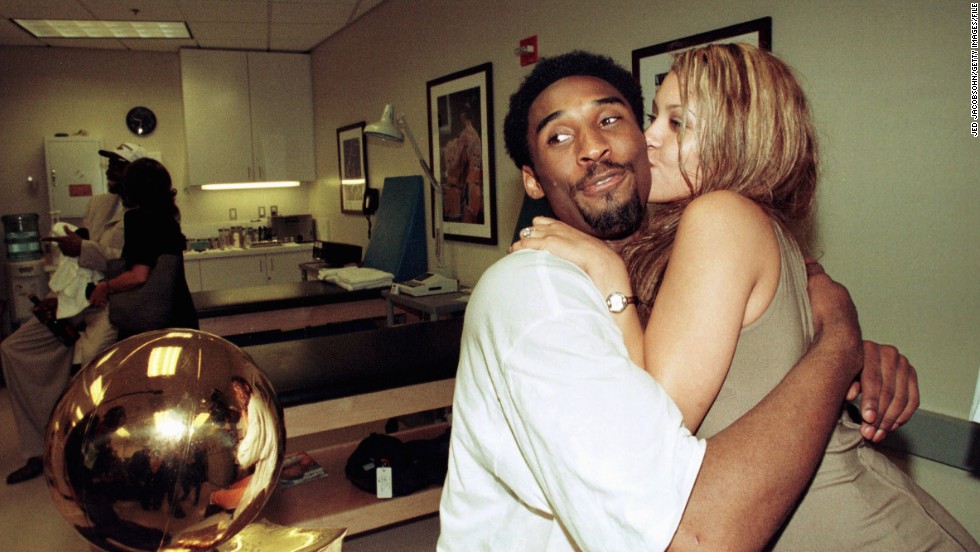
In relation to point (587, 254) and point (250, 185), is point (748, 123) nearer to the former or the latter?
point (587, 254)

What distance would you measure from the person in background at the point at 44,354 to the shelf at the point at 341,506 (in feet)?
5.44

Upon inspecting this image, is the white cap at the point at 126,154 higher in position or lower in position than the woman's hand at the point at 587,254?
higher

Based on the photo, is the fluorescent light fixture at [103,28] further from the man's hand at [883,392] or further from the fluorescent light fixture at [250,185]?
the man's hand at [883,392]

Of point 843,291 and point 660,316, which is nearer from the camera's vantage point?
point 660,316

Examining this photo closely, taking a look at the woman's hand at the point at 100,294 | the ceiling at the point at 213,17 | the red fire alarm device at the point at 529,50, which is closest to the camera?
the woman's hand at the point at 100,294

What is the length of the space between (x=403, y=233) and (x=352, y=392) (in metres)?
2.61

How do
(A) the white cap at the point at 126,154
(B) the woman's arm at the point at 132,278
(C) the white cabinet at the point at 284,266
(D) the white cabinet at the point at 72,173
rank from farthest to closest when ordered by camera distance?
1. (C) the white cabinet at the point at 284,266
2. (D) the white cabinet at the point at 72,173
3. (A) the white cap at the point at 126,154
4. (B) the woman's arm at the point at 132,278

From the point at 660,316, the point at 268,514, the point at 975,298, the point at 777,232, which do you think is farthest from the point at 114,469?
the point at 975,298

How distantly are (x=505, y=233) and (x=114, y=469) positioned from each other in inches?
127

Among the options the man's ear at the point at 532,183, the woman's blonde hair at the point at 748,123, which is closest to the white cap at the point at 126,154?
the man's ear at the point at 532,183

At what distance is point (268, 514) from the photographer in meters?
2.21

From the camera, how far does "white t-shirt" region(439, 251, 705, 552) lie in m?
0.68

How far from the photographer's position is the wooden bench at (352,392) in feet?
6.63

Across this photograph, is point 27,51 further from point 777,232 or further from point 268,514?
point 777,232
